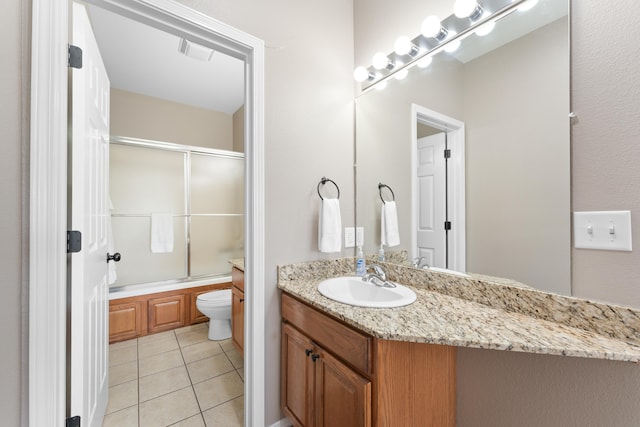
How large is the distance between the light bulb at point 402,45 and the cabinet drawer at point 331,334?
138cm

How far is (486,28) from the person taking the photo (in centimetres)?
110

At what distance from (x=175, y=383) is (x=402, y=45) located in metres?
2.58

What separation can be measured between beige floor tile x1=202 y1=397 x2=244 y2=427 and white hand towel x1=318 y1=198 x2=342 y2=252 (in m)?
1.11

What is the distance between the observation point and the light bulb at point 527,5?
970 millimetres

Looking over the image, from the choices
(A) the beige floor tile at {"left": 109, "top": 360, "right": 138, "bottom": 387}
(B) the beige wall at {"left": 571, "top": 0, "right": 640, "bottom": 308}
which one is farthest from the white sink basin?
(A) the beige floor tile at {"left": 109, "top": 360, "right": 138, "bottom": 387}

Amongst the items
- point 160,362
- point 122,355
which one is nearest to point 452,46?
point 160,362

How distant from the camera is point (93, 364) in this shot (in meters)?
1.26

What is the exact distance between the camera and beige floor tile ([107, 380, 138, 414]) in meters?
1.62

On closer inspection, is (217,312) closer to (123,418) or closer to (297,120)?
(123,418)

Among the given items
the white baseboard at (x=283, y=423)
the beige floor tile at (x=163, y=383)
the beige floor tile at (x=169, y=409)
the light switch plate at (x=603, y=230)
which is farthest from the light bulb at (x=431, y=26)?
the beige floor tile at (x=163, y=383)

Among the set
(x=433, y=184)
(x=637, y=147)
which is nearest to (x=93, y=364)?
(x=433, y=184)

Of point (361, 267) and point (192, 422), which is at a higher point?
point (361, 267)

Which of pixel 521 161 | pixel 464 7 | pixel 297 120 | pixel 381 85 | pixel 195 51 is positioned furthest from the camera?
pixel 195 51

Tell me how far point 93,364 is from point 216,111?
3.28 m
